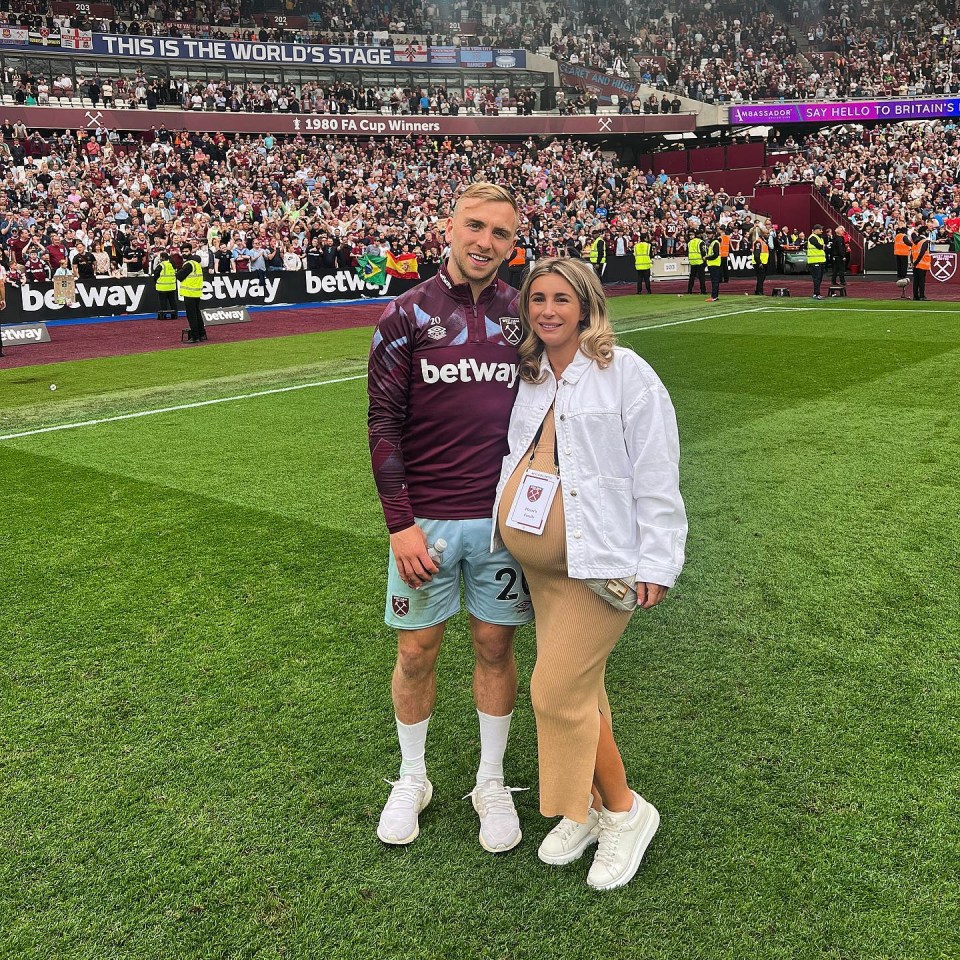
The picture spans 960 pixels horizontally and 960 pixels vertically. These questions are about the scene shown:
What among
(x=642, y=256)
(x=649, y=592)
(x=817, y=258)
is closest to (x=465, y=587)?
(x=649, y=592)

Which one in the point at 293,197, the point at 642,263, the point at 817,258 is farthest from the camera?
the point at 293,197

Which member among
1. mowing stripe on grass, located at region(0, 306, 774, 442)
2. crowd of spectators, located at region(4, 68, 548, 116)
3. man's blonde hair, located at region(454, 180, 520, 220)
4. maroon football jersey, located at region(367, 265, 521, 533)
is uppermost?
crowd of spectators, located at region(4, 68, 548, 116)

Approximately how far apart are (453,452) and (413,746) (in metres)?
1.07

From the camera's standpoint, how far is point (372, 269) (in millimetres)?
26531

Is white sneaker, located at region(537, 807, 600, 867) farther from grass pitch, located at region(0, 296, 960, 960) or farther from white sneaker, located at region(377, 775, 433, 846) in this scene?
white sneaker, located at region(377, 775, 433, 846)

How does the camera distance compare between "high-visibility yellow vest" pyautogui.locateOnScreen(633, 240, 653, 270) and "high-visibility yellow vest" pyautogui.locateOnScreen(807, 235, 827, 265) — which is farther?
"high-visibility yellow vest" pyautogui.locateOnScreen(633, 240, 653, 270)

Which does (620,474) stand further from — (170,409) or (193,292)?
(193,292)

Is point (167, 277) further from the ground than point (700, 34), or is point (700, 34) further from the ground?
point (700, 34)

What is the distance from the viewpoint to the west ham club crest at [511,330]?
115 inches

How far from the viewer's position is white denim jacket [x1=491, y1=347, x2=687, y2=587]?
8.62 ft

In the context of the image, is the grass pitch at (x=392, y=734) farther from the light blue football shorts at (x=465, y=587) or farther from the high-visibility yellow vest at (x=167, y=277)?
the high-visibility yellow vest at (x=167, y=277)

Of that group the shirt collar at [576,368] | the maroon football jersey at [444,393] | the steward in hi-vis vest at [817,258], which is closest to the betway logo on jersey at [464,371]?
the maroon football jersey at [444,393]

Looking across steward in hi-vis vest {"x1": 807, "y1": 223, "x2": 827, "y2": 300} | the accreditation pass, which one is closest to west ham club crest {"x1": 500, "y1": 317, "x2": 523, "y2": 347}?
the accreditation pass

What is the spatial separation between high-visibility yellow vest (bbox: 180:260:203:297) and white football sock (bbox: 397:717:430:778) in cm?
1524
